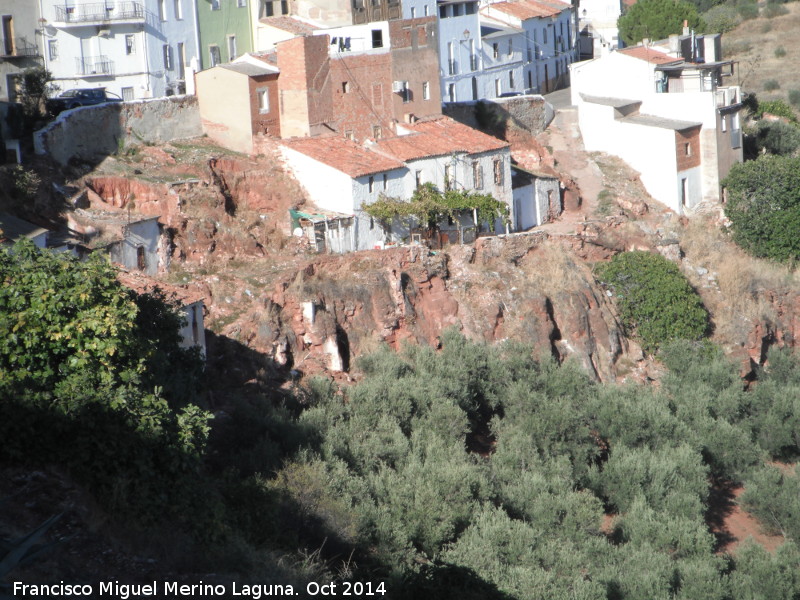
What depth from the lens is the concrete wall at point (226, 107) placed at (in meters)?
43.4

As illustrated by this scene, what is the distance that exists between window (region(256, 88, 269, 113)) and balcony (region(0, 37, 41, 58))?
1029cm

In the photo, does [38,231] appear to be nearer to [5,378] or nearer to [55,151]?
[55,151]

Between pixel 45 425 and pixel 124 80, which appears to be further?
pixel 124 80

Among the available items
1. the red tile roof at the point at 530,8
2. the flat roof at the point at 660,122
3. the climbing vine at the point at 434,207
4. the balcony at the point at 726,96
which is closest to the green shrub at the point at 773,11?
the red tile roof at the point at 530,8

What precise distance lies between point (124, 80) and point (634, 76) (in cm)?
2261

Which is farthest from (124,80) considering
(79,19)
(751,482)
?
(751,482)

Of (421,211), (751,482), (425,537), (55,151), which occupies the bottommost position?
(751,482)

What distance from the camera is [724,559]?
2917cm

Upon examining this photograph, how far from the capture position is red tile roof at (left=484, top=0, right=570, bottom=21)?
64.3 meters

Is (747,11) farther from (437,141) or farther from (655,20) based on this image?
(437,141)

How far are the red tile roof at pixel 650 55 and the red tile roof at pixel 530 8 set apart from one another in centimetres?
1006

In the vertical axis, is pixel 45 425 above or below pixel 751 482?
above

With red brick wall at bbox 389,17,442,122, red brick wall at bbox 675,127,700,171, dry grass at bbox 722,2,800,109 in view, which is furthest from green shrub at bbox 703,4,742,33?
red brick wall at bbox 389,17,442,122

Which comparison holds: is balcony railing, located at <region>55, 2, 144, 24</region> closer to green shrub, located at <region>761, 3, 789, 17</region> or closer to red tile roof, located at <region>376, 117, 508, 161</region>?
red tile roof, located at <region>376, 117, 508, 161</region>
